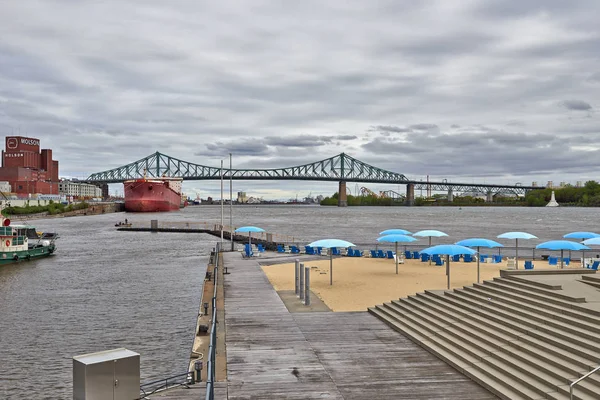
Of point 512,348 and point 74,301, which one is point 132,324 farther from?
point 512,348

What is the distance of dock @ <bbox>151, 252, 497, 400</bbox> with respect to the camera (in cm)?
975

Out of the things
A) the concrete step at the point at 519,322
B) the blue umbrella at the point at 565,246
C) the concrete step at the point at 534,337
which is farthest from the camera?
the blue umbrella at the point at 565,246

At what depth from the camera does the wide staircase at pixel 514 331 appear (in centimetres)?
953

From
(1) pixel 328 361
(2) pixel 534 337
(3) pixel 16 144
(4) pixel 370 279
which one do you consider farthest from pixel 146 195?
(2) pixel 534 337

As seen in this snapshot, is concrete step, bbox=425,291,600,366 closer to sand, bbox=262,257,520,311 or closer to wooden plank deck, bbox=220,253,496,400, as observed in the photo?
wooden plank deck, bbox=220,253,496,400

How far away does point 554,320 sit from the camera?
1150cm

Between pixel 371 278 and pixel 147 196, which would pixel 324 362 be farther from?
pixel 147 196

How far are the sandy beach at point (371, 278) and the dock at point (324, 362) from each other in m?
2.63

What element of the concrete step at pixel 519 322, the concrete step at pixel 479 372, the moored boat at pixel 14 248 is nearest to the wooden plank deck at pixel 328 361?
the concrete step at pixel 479 372

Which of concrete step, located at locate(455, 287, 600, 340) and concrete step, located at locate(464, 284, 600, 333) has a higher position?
concrete step, located at locate(464, 284, 600, 333)

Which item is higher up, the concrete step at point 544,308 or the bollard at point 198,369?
the concrete step at point 544,308

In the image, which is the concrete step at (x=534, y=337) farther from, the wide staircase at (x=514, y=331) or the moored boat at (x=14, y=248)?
the moored boat at (x=14, y=248)

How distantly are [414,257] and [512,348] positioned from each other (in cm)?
2083

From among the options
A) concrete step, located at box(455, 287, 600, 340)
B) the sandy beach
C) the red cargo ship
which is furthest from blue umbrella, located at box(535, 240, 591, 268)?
the red cargo ship
